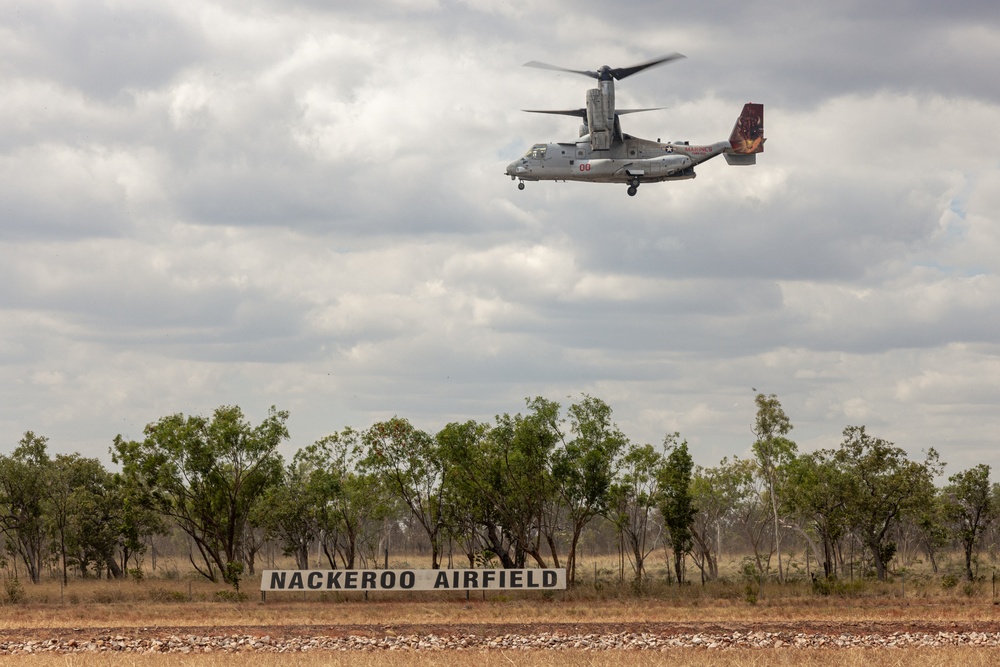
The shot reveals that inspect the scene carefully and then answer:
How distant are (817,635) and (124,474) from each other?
49.4 metres

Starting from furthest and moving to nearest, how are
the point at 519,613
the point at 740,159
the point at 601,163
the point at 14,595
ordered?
the point at 740,159 → the point at 601,163 → the point at 14,595 → the point at 519,613

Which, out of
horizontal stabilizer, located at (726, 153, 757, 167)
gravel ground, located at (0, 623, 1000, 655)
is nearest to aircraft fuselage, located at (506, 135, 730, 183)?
horizontal stabilizer, located at (726, 153, 757, 167)

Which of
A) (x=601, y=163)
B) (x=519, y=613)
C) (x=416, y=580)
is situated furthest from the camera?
(x=601, y=163)

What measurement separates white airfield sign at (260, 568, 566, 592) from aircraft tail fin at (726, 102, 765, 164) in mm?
32390

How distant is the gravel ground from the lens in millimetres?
35969

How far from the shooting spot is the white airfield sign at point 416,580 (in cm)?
5778

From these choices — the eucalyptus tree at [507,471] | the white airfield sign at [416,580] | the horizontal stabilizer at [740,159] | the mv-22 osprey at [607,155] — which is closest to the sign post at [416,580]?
the white airfield sign at [416,580]

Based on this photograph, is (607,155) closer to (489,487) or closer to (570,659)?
(489,487)

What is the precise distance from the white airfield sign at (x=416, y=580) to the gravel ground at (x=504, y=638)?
48.6 feet

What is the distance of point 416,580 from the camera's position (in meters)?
58.3

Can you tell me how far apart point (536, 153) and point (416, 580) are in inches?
1038

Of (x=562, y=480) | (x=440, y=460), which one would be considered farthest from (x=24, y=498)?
(x=562, y=480)

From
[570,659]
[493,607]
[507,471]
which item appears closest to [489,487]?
[507,471]

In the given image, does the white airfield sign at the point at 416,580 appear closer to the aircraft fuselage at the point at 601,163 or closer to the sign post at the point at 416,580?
the sign post at the point at 416,580
